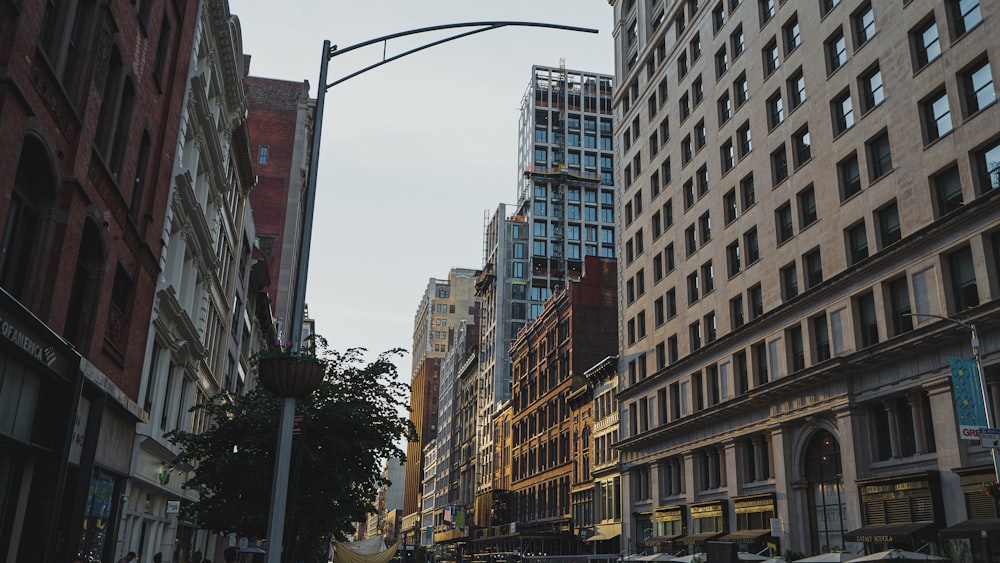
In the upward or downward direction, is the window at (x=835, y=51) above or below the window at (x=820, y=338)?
above

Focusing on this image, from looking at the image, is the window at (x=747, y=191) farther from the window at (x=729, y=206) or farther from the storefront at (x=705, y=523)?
the storefront at (x=705, y=523)

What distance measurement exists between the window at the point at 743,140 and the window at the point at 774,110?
7.57ft

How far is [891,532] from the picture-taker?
3081 centimetres

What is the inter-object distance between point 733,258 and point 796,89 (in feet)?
34.1

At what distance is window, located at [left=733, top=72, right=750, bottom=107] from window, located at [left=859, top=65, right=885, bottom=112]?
38.7ft

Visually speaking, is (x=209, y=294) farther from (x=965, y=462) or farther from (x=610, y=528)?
(x=610, y=528)

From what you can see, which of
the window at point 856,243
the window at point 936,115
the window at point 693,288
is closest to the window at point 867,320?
the window at point 856,243

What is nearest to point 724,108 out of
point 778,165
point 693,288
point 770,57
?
point 770,57

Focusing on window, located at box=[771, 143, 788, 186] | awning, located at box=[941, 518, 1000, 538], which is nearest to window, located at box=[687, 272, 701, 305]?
window, located at box=[771, 143, 788, 186]

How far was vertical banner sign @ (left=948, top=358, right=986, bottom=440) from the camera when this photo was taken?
2616 centimetres

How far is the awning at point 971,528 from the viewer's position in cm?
2637

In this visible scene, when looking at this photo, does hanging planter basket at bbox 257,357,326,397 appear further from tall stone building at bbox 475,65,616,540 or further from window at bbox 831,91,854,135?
tall stone building at bbox 475,65,616,540

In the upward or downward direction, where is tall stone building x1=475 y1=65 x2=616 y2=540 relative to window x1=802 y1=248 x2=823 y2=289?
upward

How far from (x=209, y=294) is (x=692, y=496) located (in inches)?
1209
